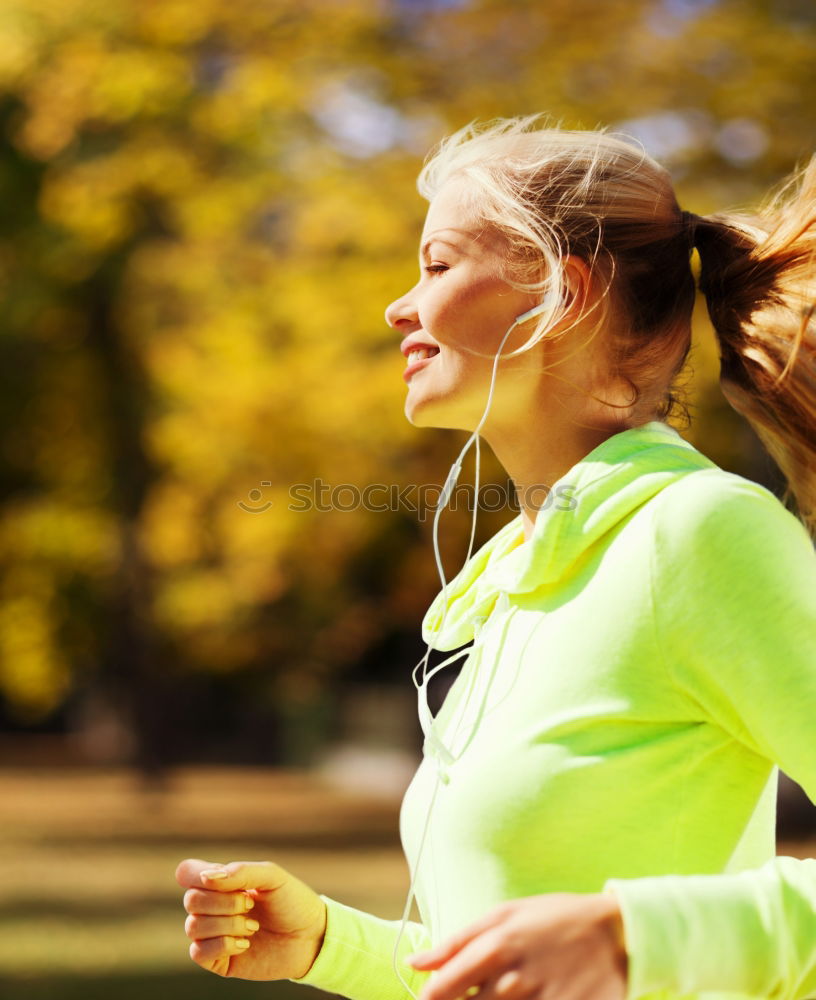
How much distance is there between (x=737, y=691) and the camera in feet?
4.05

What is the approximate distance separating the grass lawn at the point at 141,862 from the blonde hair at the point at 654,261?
5613 mm

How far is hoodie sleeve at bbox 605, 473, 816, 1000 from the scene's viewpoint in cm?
112

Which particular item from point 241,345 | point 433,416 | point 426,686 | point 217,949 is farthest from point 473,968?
point 241,345

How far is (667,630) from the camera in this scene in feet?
4.21

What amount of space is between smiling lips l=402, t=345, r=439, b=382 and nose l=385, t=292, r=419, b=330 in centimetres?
5

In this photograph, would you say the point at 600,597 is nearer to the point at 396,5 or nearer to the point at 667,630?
the point at 667,630

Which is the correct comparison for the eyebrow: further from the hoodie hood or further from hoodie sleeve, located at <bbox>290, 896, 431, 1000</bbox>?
hoodie sleeve, located at <bbox>290, 896, 431, 1000</bbox>

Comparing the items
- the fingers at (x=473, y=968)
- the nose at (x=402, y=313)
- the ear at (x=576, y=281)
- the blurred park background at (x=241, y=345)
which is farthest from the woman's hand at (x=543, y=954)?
the blurred park background at (x=241, y=345)

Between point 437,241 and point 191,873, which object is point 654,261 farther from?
point 191,873

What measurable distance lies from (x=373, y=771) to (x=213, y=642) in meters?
3.35

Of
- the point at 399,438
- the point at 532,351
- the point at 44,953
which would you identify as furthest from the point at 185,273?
the point at 532,351

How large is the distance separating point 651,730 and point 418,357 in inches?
24.5

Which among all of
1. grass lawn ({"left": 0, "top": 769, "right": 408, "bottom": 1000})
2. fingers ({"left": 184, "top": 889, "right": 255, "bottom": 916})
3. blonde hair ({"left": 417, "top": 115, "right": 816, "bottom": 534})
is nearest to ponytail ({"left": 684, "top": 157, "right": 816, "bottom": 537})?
blonde hair ({"left": 417, "top": 115, "right": 816, "bottom": 534})

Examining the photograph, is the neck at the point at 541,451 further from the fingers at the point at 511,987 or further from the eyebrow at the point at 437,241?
the fingers at the point at 511,987
